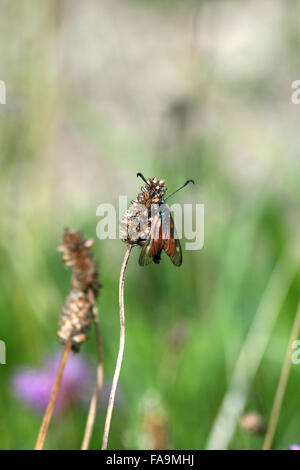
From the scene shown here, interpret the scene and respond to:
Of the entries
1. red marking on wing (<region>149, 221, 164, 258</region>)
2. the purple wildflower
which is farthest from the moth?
the purple wildflower

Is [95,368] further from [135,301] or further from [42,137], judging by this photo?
[42,137]

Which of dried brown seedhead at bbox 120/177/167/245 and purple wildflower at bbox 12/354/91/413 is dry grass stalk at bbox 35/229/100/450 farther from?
purple wildflower at bbox 12/354/91/413

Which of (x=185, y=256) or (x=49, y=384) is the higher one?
(x=185, y=256)

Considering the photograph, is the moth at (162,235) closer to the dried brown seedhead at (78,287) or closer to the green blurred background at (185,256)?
the dried brown seedhead at (78,287)

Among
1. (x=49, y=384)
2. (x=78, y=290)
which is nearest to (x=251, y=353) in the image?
(x=49, y=384)

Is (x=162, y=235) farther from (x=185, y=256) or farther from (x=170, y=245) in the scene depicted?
(x=185, y=256)

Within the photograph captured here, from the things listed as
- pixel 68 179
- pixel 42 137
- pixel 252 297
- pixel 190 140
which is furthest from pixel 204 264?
pixel 68 179
